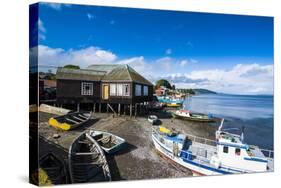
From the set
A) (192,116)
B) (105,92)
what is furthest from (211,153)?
(105,92)

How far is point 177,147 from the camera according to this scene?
8305mm

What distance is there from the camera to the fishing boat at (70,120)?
7.43 metres

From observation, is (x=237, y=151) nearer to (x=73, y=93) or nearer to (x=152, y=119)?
(x=152, y=119)

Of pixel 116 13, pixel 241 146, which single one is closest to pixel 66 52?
pixel 116 13

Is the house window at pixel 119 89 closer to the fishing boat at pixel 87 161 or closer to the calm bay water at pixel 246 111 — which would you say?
the fishing boat at pixel 87 161

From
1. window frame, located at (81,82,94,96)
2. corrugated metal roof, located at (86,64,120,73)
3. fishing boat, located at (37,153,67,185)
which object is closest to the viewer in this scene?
fishing boat, located at (37,153,67,185)

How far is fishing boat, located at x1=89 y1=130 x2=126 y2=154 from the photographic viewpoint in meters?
7.65

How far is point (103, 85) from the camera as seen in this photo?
805cm

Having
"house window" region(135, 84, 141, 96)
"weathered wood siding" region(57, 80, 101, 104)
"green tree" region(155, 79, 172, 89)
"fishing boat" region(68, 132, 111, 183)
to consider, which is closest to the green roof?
"house window" region(135, 84, 141, 96)

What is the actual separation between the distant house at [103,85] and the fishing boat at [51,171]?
44.1 inches

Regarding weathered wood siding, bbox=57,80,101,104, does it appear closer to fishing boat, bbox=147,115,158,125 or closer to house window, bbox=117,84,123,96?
house window, bbox=117,84,123,96

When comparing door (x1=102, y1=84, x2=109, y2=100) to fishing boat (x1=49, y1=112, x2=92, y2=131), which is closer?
fishing boat (x1=49, y1=112, x2=92, y2=131)

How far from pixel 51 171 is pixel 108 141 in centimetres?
125

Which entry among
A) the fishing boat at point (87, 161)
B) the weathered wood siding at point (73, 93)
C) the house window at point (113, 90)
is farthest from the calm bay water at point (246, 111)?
the fishing boat at point (87, 161)
